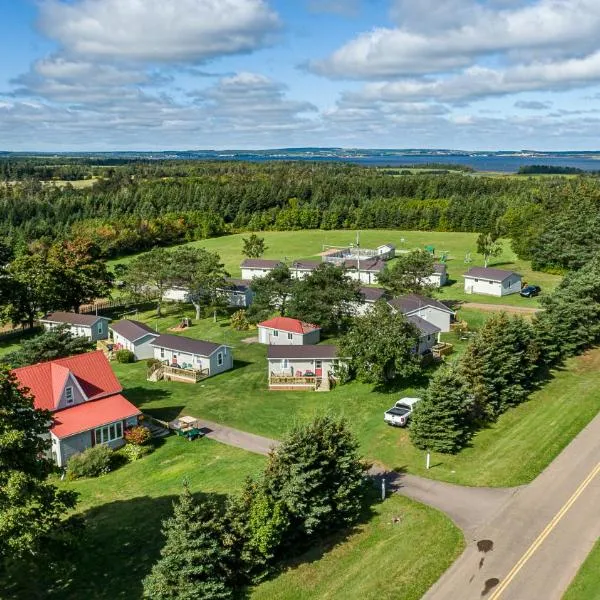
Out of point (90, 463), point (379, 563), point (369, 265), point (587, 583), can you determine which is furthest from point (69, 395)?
point (369, 265)

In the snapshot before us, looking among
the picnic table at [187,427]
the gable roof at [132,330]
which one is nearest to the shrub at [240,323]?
the gable roof at [132,330]

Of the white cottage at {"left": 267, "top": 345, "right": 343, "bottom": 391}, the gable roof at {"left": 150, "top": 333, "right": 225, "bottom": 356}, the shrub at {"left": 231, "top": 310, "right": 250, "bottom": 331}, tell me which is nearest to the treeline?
the white cottage at {"left": 267, "top": 345, "right": 343, "bottom": 391}

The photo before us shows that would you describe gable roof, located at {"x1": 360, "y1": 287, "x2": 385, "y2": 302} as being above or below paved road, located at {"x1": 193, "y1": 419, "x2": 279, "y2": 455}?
above

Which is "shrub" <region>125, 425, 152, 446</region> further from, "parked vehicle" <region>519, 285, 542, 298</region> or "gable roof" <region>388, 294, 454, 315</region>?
"parked vehicle" <region>519, 285, 542, 298</region>

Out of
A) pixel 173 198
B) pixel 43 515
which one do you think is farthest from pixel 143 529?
pixel 173 198

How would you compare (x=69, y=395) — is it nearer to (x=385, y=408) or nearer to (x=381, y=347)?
(x=385, y=408)

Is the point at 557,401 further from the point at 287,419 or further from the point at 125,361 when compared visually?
the point at 125,361
